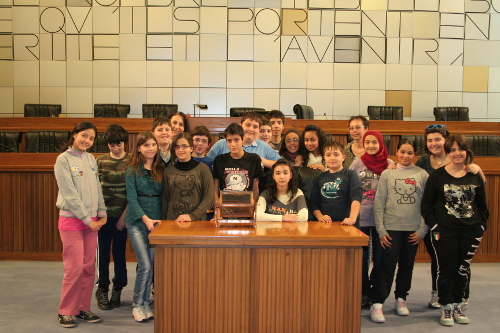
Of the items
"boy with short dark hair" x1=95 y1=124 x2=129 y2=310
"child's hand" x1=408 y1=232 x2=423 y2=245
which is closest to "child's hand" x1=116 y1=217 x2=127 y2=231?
"boy with short dark hair" x1=95 y1=124 x2=129 y2=310

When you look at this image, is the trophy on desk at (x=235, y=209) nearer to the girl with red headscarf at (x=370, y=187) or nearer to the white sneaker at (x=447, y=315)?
the girl with red headscarf at (x=370, y=187)

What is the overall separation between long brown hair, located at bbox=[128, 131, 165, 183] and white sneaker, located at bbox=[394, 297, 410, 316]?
1935mm

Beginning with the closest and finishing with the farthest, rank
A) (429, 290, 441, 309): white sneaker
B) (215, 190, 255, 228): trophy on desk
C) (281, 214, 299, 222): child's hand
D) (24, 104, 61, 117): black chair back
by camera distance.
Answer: (215, 190, 255, 228): trophy on desk → (281, 214, 299, 222): child's hand → (429, 290, 441, 309): white sneaker → (24, 104, 61, 117): black chair back

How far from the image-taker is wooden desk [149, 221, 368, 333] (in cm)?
259

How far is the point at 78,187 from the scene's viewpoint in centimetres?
327

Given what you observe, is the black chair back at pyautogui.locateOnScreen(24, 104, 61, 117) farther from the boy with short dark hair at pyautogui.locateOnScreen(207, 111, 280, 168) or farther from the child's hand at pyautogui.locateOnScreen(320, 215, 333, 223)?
the child's hand at pyautogui.locateOnScreen(320, 215, 333, 223)

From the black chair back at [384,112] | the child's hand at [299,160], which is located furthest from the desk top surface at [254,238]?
the black chair back at [384,112]

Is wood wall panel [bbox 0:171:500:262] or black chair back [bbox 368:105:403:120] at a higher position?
black chair back [bbox 368:105:403:120]

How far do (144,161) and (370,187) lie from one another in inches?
66.1

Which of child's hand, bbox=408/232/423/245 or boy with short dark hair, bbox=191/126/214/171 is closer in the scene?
child's hand, bbox=408/232/423/245

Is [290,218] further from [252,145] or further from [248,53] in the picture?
[248,53]

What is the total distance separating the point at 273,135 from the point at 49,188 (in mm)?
2332

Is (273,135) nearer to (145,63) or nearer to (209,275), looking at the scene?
(209,275)

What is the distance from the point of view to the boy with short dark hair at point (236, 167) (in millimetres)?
3334
